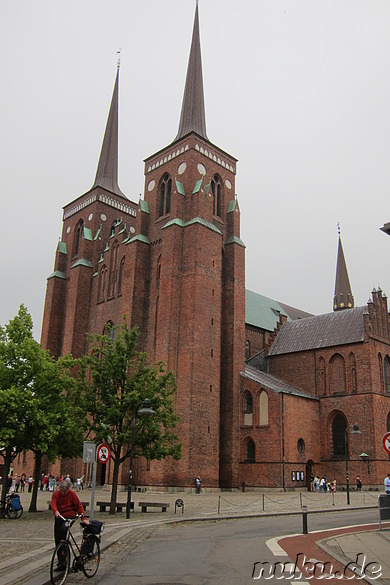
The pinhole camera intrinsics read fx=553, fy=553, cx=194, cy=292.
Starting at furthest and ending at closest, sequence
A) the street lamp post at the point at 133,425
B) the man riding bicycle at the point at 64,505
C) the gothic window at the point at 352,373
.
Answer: the gothic window at the point at 352,373 → the street lamp post at the point at 133,425 → the man riding bicycle at the point at 64,505

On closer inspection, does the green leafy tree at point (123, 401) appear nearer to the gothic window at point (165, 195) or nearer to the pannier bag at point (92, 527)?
the pannier bag at point (92, 527)

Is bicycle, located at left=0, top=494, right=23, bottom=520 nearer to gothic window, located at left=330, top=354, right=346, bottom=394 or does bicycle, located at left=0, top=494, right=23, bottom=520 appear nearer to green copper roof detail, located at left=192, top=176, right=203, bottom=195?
green copper roof detail, located at left=192, top=176, right=203, bottom=195

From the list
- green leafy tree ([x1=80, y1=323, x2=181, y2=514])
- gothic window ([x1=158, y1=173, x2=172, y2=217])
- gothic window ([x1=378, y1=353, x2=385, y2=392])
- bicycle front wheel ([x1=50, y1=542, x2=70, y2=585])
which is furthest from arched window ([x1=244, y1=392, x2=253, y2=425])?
bicycle front wheel ([x1=50, y1=542, x2=70, y2=585])

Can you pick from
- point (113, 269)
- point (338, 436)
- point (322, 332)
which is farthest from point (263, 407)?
point (113, 269)

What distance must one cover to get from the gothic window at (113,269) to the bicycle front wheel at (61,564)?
40.9 m

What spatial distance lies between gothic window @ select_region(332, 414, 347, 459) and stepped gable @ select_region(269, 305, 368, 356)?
6.54 m

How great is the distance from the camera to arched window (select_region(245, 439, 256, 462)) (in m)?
42.7

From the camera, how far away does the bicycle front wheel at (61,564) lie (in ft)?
28.5

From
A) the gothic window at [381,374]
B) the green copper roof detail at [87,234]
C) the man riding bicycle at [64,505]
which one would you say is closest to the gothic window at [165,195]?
the green copper roof detail at [87,234]

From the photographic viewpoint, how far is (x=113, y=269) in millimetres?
50719

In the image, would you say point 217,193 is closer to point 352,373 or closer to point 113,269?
point 113,269

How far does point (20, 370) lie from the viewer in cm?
2383

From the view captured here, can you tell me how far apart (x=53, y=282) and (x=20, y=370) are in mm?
32119

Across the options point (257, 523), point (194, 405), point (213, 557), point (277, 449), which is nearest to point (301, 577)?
point (213, 557)
